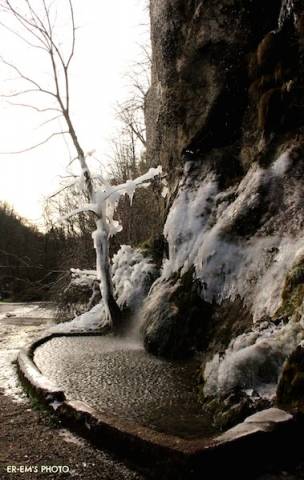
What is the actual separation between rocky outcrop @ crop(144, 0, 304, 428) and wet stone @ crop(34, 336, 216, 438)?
45 centimetres

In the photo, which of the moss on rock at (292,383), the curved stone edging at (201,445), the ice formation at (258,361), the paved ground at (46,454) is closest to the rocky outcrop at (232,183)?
the ice formation at (258,361)

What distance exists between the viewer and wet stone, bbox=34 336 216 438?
475 cm

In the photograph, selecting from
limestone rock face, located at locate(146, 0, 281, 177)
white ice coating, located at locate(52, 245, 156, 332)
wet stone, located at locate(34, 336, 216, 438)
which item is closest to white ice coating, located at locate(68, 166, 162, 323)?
white ice coating, located at locate(52, 245, 156, 332)

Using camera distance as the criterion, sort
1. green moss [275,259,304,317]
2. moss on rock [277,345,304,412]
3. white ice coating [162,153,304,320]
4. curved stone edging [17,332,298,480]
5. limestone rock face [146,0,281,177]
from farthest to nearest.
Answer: limestone rock face [146,0,281,177] → white ice coating [162,153,304,320] → green moss [275,259,304,317] → moss on rock [277,345,304,412] → curved stone edging [17,332,298,480]

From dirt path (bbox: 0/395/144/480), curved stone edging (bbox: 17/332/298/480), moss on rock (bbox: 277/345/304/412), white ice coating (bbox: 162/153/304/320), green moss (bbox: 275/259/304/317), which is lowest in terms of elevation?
dirt path (bbox: 0/395/144/480)

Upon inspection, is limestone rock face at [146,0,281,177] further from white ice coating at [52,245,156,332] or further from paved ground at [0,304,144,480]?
paved ground at [0,304,144,480]

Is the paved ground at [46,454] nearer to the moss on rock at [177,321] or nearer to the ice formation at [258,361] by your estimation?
the ice formation at [258,361]

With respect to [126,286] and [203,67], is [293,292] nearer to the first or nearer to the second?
[126,286]

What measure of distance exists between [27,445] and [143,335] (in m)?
4.76

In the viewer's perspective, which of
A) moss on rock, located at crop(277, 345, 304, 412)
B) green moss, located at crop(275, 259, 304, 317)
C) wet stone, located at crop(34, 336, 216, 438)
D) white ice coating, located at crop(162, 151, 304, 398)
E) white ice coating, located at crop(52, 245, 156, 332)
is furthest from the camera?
white ice coating, located at crop(52, 245, 156, 332)

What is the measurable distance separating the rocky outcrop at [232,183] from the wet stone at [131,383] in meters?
0.45

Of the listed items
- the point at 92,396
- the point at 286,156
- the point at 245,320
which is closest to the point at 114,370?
the point at 92,396

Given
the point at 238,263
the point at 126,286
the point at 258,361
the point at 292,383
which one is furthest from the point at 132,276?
the point at 292,383

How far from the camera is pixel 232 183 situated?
9688 millimetres
